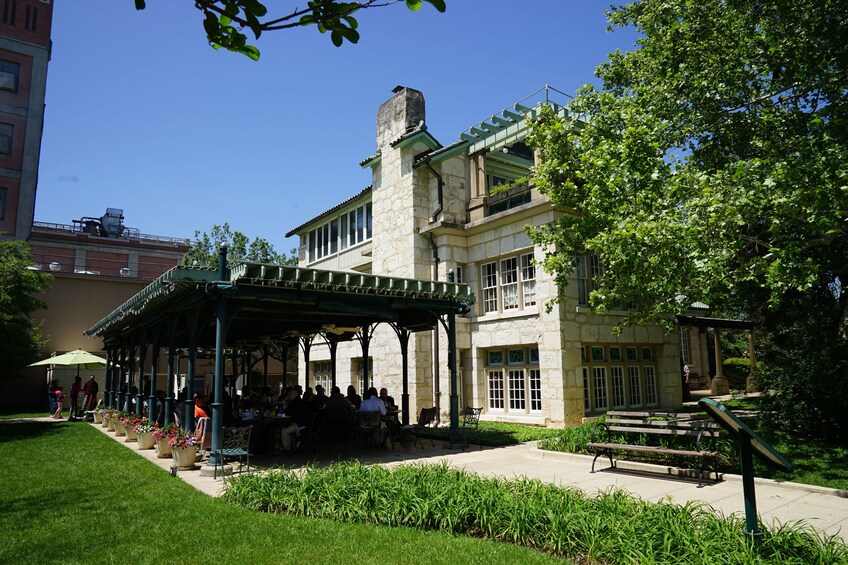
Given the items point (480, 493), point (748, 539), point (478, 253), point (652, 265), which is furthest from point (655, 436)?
point (478, 253)

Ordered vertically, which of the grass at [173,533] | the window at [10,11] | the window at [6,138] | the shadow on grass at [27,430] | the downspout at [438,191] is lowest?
the grass at [173,533]

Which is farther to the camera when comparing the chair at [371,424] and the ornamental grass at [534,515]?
the chair at [371,424]

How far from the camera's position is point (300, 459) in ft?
39.0

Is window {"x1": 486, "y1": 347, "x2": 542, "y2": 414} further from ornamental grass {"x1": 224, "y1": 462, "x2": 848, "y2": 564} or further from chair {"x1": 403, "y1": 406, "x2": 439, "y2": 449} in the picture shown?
ornamental grass {"x1": 224, "y1": 462, "x2": 848, "y2": 564}

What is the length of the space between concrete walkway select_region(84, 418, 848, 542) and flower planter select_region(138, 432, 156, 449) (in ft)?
0.97

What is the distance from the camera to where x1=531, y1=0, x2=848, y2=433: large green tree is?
942 centimetres

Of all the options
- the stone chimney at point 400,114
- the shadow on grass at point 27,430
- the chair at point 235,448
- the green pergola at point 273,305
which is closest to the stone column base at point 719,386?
the stone chimney at point 400,114

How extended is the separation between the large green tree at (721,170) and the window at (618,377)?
4.79 metres

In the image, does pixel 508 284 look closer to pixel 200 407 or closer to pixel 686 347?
pixel 200 407

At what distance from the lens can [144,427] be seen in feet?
46.0

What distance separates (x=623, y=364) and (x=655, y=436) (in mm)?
8544

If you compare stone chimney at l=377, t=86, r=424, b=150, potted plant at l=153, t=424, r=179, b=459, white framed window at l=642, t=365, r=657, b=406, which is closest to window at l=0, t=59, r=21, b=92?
stone chimney at l=377, t=86, r=424, b=150

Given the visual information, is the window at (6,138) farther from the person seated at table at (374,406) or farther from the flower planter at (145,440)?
the person seated at table at (374,406)

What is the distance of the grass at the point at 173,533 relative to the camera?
5.46m
